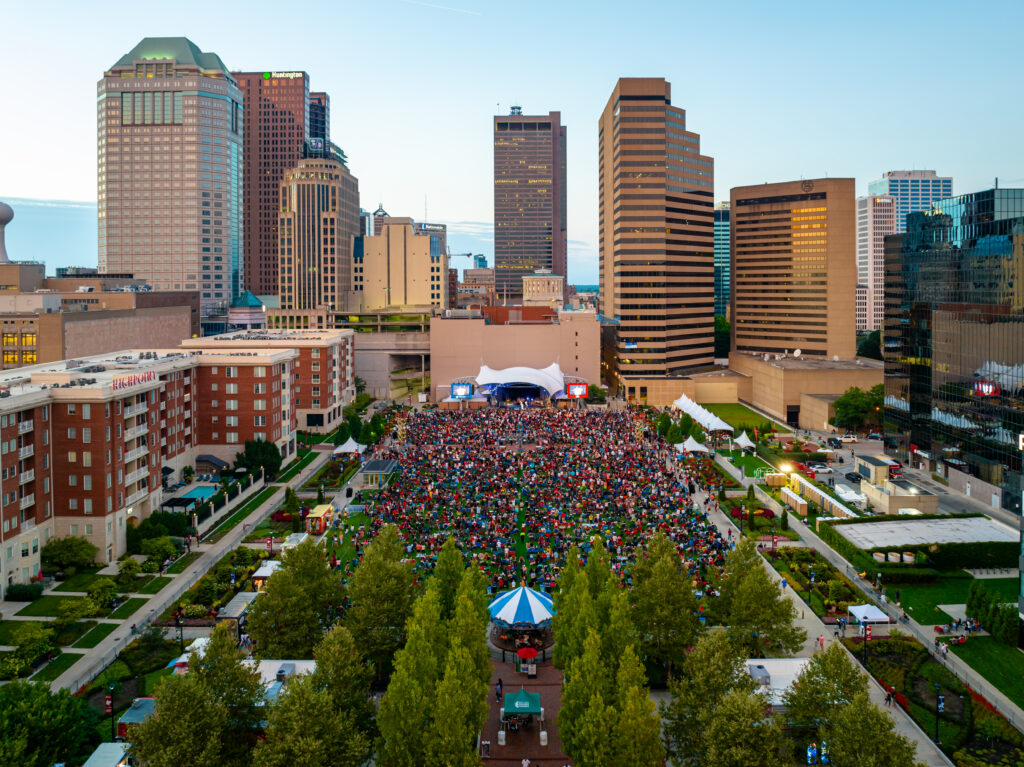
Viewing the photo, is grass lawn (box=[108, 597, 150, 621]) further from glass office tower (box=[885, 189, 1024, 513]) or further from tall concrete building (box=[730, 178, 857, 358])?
tall concrete building (box=[730, 178, 857, 358])

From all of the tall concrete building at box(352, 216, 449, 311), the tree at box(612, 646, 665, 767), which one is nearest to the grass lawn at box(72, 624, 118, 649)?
the tree at box(612, 646, 665, 767)

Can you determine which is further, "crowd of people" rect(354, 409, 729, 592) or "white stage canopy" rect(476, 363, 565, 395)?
"white stage canopy" rect(476, 363, 565, 395)

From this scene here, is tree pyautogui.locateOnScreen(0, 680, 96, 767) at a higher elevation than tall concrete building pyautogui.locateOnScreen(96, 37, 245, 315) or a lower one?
lower

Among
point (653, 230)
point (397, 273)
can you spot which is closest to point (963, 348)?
point (653, 230)

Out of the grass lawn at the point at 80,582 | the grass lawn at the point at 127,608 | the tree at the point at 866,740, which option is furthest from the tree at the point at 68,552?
the tree at the point at 866,740

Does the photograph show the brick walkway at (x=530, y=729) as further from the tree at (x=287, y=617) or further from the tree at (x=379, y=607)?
the tree at (x=287, y=617)

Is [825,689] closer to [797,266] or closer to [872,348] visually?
[797,266]
